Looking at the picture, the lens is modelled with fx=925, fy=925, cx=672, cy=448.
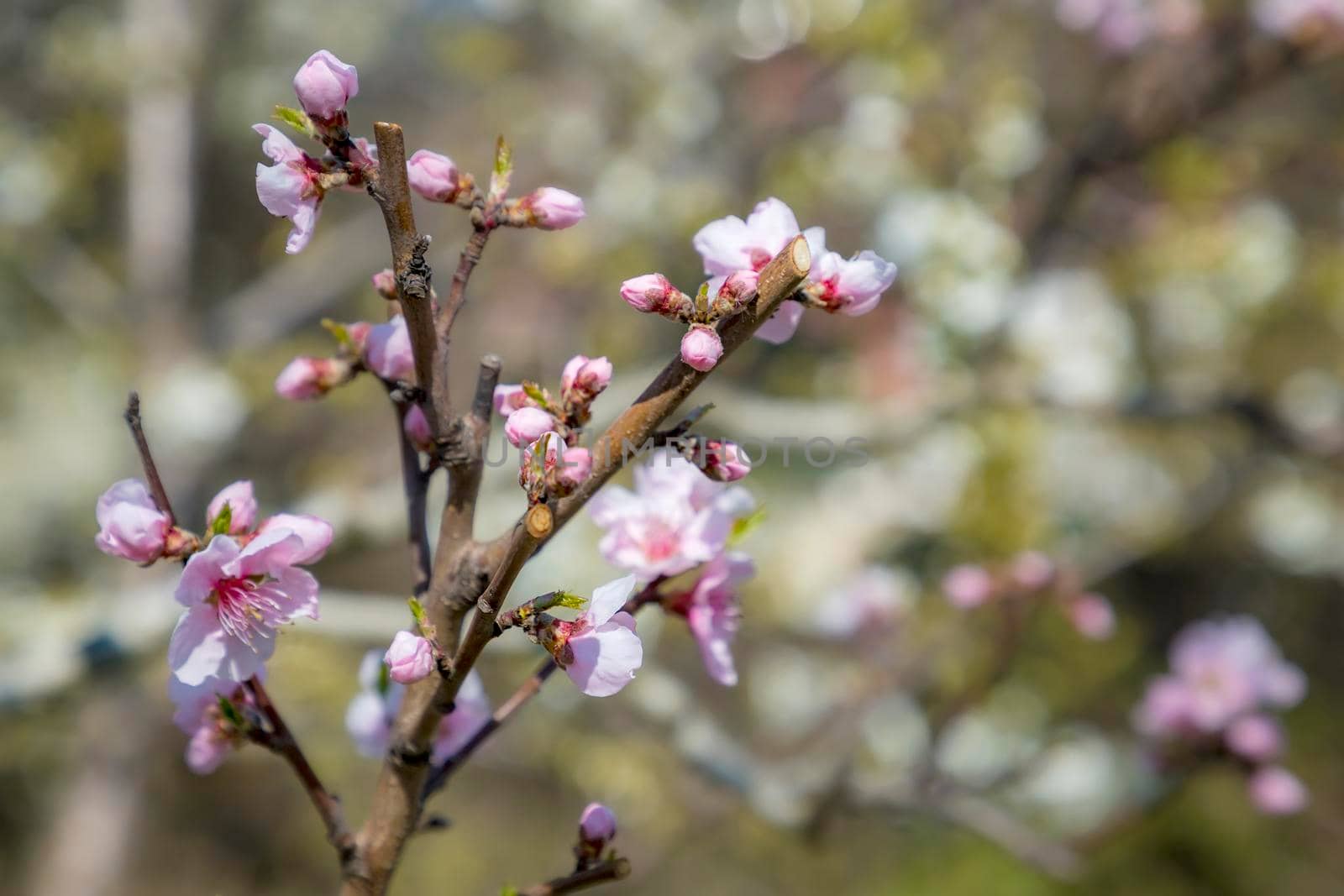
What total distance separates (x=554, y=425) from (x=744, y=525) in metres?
0.25

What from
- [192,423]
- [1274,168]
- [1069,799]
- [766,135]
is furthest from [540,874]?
[1274,168]

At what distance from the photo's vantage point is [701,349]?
24.3 inches

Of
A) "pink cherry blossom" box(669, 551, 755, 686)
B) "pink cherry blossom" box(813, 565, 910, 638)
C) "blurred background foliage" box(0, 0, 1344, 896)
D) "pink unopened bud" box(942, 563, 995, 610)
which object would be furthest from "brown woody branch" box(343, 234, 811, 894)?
"pink cherry blossom" box(813, 565, 910, 638)

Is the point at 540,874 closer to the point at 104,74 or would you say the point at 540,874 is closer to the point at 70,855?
the point at 70,855

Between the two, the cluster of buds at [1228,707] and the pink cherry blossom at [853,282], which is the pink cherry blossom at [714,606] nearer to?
the pink cherry blossom at [853,282]

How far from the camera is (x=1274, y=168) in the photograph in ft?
10.8

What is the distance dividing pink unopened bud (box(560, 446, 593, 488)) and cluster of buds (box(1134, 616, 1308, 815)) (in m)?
1.47

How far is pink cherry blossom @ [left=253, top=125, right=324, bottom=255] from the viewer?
0.63 metres

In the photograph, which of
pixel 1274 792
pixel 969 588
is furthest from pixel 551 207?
pixel 1274 792

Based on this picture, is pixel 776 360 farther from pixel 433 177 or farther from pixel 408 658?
pixel 408 658

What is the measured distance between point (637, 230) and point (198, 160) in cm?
235

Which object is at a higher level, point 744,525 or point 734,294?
point 734,294

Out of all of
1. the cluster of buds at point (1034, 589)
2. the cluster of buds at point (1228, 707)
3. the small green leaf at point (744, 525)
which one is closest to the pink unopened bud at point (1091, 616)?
the cluster of buds at point (1034, 589)

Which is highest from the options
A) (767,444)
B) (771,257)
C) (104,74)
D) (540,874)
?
(771,257)
